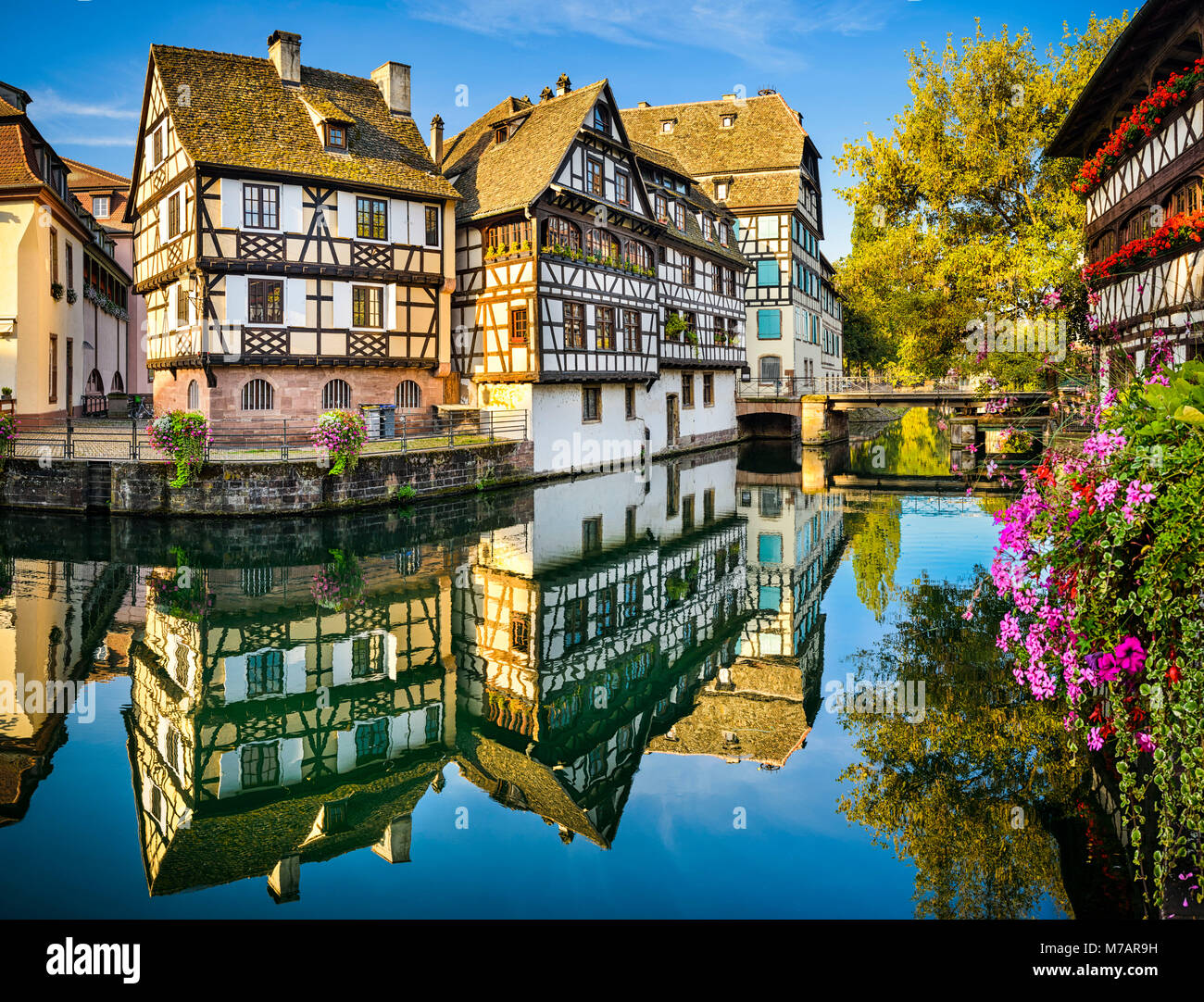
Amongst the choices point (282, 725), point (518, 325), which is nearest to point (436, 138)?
point (518, 325)

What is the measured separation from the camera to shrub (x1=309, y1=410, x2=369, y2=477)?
71.3ft

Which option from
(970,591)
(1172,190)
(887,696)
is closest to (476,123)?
(1172,190)

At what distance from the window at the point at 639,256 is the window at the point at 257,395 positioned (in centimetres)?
1322

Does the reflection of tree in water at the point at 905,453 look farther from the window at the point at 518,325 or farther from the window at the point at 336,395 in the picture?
the window at the point at 336,395

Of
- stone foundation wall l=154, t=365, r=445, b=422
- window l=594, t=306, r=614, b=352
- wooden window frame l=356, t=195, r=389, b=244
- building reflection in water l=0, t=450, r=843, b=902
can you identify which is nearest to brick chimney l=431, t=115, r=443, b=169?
wooden window frame l=356, t=195, r=389, b=244

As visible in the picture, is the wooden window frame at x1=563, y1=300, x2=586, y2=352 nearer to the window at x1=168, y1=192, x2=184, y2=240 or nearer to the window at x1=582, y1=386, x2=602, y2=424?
the window at x1=582, y1=386, x2=602, y2=424

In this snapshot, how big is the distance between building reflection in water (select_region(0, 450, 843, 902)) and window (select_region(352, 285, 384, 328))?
30.3 ft

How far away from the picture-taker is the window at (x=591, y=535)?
18.9 m

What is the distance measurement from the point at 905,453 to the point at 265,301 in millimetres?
28312

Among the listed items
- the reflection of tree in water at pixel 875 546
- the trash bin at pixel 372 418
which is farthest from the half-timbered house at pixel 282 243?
the reflection of tree in water at pixel 875 546

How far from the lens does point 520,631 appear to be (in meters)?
13.0

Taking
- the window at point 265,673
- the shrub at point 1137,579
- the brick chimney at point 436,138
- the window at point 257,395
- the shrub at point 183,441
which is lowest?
the window at point 265,673

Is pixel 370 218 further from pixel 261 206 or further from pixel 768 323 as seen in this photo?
pixel 768 323
